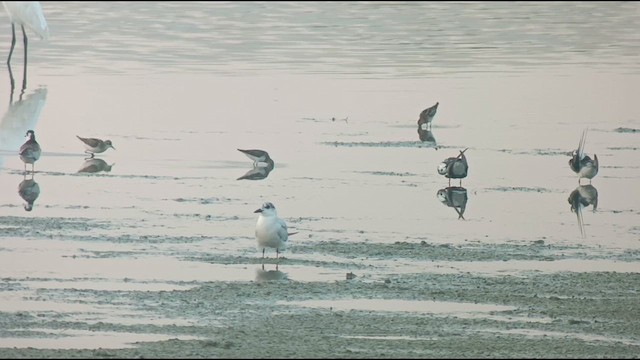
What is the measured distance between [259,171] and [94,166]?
6.63 ft

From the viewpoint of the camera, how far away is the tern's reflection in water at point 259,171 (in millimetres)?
17672

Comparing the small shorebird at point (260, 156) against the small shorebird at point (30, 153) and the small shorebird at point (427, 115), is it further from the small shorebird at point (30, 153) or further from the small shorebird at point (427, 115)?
the small shorebird at point (427, 115)

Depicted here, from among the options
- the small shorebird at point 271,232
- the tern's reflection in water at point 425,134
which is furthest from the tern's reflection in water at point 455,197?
the tern's reflection in water at point 425,134

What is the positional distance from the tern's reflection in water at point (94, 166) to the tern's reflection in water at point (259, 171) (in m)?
1.69

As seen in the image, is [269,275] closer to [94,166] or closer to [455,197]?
[455,197]

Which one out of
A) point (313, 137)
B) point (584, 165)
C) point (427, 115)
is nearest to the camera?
point (584, 165)

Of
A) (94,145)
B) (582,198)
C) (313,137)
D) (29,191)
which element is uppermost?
(313,137)

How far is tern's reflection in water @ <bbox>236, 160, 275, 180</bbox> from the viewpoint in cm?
1767

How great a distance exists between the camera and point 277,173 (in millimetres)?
18031

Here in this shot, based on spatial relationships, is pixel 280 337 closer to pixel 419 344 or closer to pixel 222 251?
pixel 419 344

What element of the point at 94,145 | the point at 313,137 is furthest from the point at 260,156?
the point at 313,137

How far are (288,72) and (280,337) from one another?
67.9 ft

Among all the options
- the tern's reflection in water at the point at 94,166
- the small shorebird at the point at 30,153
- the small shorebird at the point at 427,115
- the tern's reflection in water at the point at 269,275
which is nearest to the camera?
the tern's reflection in water at the point at 269,275

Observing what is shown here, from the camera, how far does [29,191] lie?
648 inches
